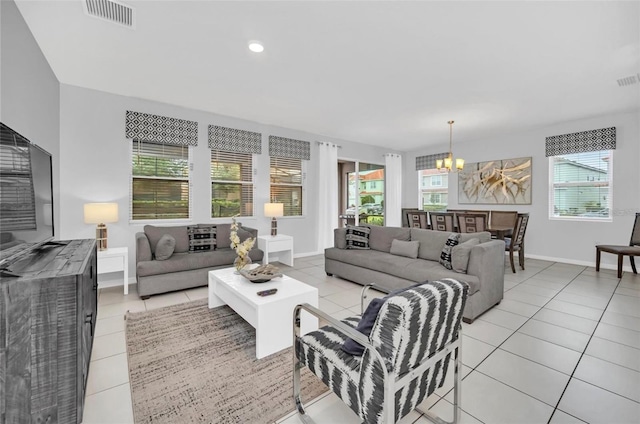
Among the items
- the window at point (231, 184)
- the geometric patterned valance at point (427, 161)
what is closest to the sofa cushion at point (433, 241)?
the window at point (231, 184)

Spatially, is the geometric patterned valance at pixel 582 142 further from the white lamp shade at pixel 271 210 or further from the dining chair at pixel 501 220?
the white lamp shade at pixel 271 210

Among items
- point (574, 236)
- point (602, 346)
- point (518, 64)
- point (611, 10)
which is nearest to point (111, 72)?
point (518, 64)

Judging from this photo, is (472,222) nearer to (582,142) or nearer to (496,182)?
(496,182)

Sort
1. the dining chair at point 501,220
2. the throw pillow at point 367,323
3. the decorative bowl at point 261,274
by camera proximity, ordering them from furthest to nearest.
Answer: the dining chair at point 501,220 → the decorative bowl at point 261,274 → the throw pillow at point 367,323

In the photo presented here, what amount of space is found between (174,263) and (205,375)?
1.98 meters

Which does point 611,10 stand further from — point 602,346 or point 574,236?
point 574,236

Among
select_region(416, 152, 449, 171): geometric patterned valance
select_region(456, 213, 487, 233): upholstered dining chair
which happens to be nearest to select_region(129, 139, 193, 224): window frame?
select_region(456, 213, 487, 233): upholstered dining chair

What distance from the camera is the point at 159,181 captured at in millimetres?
4414

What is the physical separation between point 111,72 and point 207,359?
337 cm

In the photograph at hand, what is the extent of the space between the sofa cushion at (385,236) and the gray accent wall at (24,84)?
4.00 m

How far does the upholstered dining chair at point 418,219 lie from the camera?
5234 millimetres

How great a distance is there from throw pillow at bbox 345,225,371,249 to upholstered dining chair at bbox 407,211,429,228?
57.5 inches

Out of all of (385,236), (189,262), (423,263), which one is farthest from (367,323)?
(189,262)

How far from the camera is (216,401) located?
172 centimetres
